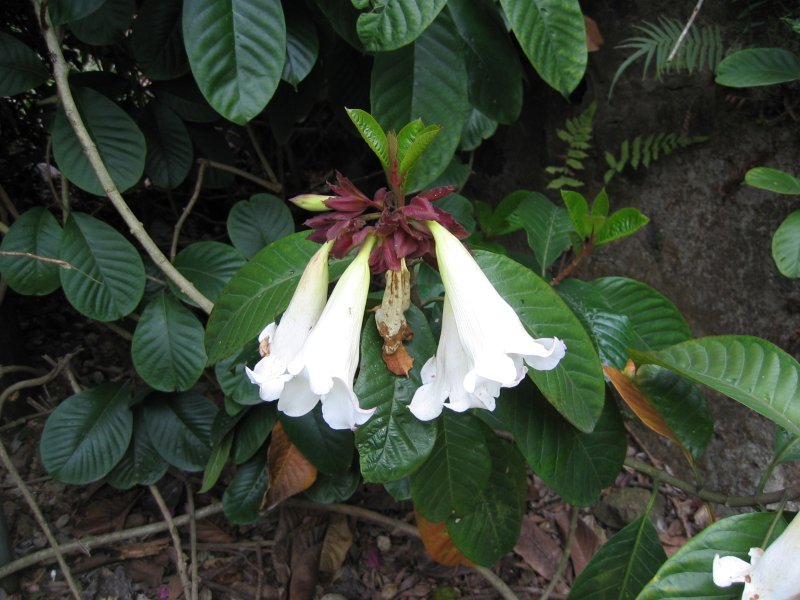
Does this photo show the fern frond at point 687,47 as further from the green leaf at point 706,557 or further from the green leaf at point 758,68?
the green leaf at point 706,557

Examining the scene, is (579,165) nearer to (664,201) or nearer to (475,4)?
(664,201)

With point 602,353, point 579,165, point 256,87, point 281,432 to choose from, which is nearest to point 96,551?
point 281,432

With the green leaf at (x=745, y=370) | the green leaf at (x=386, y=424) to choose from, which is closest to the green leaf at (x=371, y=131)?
the green leaf at (x=386, y=424)

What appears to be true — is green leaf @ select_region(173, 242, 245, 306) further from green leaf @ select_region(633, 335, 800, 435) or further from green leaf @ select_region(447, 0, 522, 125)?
green leaf @ select_region(633, 335, 800, 435)

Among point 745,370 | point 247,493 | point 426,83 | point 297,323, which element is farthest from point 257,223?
point 745,370

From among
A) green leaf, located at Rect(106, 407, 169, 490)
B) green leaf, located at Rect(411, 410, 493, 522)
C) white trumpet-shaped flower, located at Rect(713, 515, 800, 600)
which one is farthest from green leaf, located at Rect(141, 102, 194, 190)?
white trumpet-shaped flower, located at Rect(713, 515, 800, 600)

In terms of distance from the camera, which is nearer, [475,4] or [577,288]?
[577,288]

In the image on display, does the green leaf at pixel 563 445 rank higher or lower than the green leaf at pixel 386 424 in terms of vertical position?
lower
